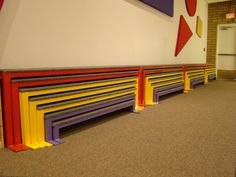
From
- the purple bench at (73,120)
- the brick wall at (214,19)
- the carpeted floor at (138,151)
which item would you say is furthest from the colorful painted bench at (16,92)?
the brick wall at (214,19)

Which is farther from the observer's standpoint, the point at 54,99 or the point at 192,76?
the point at 192,76

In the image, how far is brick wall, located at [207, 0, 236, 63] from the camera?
25.7 ft

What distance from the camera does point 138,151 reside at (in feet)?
5.64

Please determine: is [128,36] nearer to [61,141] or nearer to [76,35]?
[76,35]

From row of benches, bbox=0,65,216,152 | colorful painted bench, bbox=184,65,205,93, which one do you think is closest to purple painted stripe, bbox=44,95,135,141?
row of benches, bbox=0,65,216,152

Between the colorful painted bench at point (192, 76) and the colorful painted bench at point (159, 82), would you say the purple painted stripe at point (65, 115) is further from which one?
the colorful painted bench at point (192, 76)

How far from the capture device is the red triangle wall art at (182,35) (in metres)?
5.64

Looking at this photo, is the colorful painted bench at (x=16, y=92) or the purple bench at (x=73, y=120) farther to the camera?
the purple bench at (x=73, y=120)

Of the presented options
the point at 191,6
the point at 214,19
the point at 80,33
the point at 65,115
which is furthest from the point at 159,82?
the point at 214,19

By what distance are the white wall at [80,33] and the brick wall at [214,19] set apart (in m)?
4.05

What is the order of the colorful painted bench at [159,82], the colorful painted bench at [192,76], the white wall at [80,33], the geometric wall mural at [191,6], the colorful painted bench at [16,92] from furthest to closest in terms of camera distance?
the geometric wall mural at [191,6] < the colorful painted bench at [192,76] < the colorful painted bench at [159,82] < the white wall at [80,33] < the colorful painted bench at [16,92]

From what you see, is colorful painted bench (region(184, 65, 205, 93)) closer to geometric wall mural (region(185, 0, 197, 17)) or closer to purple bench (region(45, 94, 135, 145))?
geometric wall mural (region(185, 0, 197, 17))

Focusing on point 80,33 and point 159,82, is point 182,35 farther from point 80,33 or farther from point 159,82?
point 80,33

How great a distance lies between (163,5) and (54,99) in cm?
353
